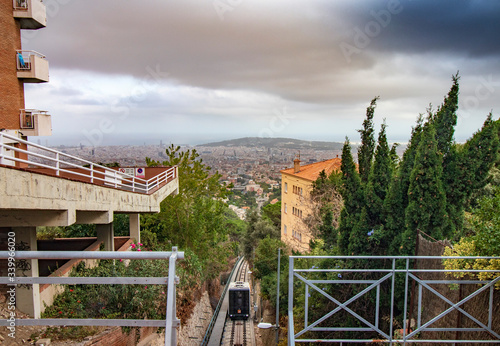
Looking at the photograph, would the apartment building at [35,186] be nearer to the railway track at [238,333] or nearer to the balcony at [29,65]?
the balcony at [29,65]

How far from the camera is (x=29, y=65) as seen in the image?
40.7 feet

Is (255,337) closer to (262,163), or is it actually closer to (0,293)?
(0,293)

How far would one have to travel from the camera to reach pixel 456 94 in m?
10.3

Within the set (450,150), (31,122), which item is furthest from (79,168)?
(450,150)

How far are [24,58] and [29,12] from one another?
154 cm

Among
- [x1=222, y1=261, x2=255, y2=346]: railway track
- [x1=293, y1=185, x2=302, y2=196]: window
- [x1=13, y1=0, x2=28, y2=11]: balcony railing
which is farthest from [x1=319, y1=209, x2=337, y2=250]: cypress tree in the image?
[x1=293, y1=185, x2=302, y2=196]: window

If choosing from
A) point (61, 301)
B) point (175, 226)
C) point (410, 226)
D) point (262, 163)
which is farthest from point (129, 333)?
point (262, 163)

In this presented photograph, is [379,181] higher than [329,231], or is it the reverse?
[379,181]

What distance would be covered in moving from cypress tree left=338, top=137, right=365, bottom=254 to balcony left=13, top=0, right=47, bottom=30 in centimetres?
1173

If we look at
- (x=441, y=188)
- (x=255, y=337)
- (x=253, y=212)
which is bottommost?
(x=255, y=337)

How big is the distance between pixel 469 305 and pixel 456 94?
20.7 ft

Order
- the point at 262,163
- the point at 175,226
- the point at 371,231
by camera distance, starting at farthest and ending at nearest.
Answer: the point at 262,163
the point at 175,226
the point at 371,231

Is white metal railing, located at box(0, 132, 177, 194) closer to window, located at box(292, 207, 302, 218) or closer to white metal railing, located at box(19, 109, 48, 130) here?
white metal railing, located at box(19, 109, 48, 130)

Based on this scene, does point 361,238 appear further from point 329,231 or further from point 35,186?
point 35,186
